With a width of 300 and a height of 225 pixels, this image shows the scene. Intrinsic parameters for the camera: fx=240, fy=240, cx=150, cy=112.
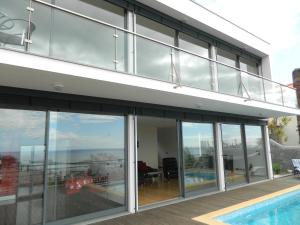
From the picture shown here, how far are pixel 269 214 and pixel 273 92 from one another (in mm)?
5259

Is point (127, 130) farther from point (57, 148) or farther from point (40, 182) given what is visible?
point (40, 182)

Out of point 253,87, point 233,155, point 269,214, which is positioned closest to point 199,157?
point 233,155

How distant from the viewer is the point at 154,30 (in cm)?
774

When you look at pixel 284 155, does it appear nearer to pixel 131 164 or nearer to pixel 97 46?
pixel 131 164

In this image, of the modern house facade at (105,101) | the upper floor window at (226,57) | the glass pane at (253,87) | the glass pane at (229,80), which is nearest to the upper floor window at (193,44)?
the modern house facade at (105,101)

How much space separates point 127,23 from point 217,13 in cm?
409

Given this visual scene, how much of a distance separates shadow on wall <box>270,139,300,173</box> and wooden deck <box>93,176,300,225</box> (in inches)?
230

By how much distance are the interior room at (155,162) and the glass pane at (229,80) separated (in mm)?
2333

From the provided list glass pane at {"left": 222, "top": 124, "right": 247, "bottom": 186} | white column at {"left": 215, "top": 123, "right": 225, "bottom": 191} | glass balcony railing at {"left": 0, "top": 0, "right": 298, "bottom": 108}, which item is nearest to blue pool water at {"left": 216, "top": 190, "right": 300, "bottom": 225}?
white column at {"left": 215, "top": 123, "right": 225, "bottom": 191}

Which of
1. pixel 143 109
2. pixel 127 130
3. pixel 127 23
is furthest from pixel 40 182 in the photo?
pixel 127 23

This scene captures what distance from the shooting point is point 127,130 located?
21.2 feet

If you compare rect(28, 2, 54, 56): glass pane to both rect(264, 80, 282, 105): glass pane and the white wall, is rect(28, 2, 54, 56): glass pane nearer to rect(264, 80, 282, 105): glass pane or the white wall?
rect(264, 80, 282, 105): glass pane

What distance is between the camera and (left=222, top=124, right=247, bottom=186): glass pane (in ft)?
30.5

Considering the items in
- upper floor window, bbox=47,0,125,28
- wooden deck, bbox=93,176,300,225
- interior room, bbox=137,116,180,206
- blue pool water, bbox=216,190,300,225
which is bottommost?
blue pool water, bbox=216,190,300,225
